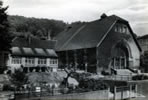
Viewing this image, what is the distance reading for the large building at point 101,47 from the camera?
148 ft

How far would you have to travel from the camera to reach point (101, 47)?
44938 millimetres

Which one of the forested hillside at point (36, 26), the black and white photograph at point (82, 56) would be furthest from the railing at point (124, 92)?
the forested hillside at point (36, 26)

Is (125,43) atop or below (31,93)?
atop

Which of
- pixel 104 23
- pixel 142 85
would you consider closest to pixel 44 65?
pixel 104 23

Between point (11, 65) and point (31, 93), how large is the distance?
71.7 feet

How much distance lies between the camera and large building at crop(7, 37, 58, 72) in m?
41.5

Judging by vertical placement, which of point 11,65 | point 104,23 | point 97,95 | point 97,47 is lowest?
point 97,95

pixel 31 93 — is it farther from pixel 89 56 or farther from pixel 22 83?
pixel 89 56

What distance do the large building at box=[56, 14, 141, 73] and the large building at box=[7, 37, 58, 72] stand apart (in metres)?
3.51

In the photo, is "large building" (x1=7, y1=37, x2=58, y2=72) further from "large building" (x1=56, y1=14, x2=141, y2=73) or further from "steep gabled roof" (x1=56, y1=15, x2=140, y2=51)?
"steep gabled roof" (x1=56, y1=15, x2=140, y2=51)

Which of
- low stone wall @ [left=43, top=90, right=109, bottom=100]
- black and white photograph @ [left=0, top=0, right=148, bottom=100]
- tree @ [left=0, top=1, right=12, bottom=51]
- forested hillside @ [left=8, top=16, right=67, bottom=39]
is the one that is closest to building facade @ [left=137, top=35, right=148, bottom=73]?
black and white photograph @ [left=0, top=0, right=148, bottom=100]

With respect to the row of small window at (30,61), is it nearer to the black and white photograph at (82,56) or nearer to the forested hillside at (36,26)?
the black and white photograph at (82,56)

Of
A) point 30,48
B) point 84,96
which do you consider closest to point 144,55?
point 30,48

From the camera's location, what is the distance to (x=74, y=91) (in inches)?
892
